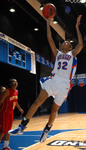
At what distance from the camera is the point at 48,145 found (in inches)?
166

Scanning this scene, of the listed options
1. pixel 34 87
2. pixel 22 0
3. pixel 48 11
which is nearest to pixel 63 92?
pixel 48 11

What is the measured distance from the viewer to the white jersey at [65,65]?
128 inches

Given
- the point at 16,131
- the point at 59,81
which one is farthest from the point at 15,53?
the point at 16,131

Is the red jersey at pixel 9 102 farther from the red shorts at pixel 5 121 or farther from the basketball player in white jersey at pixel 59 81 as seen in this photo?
the basketball player in white jersey at pixel 59 81

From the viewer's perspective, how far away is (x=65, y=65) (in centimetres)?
328

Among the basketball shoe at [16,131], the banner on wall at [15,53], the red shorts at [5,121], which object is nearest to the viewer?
the basketball shoe at [16,131]

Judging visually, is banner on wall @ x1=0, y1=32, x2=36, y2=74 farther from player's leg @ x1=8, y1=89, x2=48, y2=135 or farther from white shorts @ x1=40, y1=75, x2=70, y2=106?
player's leg @ x1=8, y1=89, x2=48, y2=135

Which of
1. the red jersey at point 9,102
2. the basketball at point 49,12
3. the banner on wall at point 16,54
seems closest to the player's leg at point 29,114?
the red jersey at point 9,102

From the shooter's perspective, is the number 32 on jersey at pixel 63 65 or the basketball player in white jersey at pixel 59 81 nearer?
the basketball player in white jersey at pixel 59 81

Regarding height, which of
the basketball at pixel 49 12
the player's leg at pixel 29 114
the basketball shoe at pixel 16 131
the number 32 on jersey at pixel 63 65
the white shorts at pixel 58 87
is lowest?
the basketball shoe at pixel 16 131

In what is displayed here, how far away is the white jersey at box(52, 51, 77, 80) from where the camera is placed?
10.7 feet

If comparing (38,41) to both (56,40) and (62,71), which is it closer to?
(56,40)

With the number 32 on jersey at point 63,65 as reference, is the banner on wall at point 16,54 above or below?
above

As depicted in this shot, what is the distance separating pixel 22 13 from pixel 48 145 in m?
6.41
